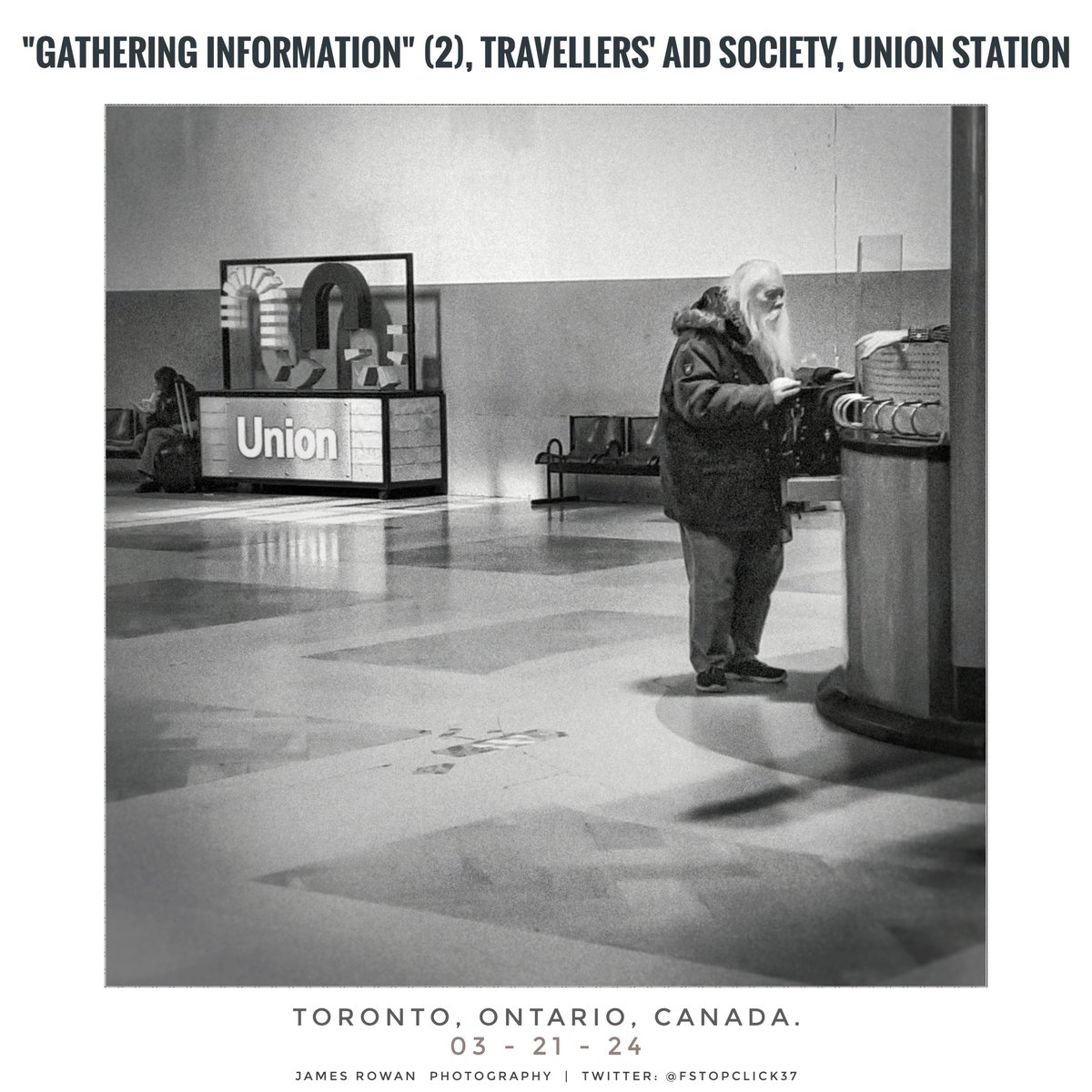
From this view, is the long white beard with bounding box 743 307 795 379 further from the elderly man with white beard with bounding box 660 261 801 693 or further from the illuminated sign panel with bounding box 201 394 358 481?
the illuminated sign panel with bounding box 201 394 358 481

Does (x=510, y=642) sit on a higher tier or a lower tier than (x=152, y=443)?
lower

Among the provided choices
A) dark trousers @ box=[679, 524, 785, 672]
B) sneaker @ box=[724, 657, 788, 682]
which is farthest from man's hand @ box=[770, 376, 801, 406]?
sneaker @ box=[724, 657, 788, 682]

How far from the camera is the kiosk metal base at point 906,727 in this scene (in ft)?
18.6

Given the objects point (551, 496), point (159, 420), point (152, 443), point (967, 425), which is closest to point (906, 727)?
point (967, 425)

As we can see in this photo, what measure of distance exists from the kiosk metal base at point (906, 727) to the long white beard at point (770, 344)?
1.39 m

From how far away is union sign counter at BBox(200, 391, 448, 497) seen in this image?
17094mm

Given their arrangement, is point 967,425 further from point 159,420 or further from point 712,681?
point 159,420

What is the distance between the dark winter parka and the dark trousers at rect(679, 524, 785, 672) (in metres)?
0.06

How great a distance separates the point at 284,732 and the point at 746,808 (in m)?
1.96

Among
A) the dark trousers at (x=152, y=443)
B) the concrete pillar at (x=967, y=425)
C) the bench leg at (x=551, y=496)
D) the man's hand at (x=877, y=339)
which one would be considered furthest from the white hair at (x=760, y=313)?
the dark trousers at (x=152, y=443)

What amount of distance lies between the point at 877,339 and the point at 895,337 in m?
0.11

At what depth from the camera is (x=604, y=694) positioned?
22.8 feet

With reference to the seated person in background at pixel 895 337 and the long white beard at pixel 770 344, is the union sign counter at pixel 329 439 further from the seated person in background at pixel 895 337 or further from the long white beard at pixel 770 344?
the seated person in background at pixel 895 337

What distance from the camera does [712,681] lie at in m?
6.88
